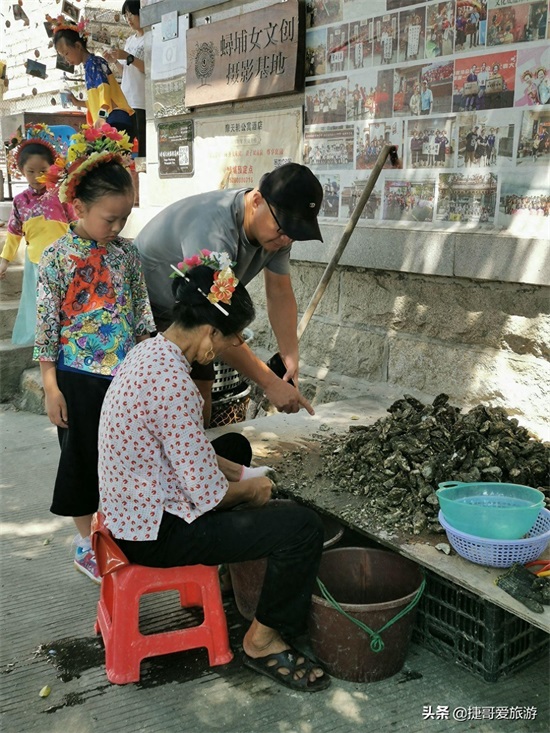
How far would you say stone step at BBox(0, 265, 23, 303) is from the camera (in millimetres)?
7985

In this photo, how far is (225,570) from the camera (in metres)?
3.59

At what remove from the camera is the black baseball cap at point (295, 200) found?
314 cm

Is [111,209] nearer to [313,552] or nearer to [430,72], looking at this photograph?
[313,552]

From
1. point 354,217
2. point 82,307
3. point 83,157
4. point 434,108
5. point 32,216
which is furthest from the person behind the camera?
point 32,216

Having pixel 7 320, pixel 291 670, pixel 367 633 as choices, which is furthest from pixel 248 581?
pixel 7 320

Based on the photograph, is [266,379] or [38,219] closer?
[266,379]

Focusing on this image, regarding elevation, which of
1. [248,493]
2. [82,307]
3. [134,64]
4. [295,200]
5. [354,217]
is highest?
[134,64]

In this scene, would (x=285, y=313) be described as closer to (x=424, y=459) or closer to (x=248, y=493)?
(x=424, y=459)

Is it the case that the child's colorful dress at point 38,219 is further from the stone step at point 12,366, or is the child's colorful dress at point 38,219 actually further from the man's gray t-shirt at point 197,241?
the man's gray t-shirt at point 197,241

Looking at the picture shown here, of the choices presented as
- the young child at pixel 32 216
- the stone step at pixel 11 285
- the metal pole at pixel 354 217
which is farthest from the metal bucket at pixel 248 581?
the stone step at pixel 11 285

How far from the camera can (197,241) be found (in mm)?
3328

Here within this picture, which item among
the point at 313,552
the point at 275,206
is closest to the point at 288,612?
the point at 313,552

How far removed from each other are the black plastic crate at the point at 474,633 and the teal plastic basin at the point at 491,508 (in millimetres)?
256

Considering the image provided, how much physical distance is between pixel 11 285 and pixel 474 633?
660 cm
